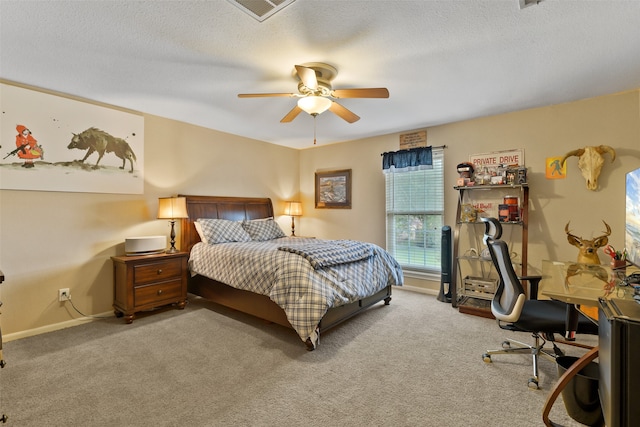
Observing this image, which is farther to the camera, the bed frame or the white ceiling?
the bed frame

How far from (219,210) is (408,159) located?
114 inches

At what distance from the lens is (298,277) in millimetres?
2572

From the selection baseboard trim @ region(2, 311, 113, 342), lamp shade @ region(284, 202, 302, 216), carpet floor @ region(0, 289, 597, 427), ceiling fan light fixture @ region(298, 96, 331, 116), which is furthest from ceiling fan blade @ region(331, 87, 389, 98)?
baseboard trim @ region(2, 311, 113, 342)

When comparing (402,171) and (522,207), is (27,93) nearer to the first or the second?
(402,171)

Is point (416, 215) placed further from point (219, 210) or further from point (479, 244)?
point (219, 210)

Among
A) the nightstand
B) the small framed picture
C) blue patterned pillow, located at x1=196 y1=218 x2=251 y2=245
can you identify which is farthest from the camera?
the small framed picture

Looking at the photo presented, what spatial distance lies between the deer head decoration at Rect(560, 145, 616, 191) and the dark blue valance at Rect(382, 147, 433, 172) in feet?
4.98

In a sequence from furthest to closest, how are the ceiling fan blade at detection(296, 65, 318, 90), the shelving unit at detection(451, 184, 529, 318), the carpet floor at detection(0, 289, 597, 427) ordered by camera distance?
the shelving unit at detection(451, 184, 529, 318) < the ceiling fan blade at detection(296, 65, 318, 90) < the carpet floor at detection(0, 289, 597, 427)

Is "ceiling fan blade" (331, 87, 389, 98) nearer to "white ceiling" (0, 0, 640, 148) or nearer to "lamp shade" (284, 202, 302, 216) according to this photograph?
"white ceiling" (0, 0, 640, 148)

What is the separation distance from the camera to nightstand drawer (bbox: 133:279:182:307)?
10.4 feet

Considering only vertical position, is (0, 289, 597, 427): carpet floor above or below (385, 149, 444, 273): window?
below

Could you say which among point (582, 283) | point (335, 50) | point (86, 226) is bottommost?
point (582, 283)

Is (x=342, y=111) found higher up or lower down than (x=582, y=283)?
higher up

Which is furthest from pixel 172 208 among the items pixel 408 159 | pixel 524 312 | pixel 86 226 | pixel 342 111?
pixel 524 312
